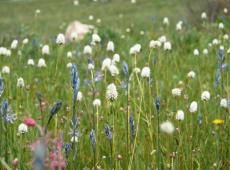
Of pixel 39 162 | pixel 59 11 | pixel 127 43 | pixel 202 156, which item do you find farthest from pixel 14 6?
pixel 39 162

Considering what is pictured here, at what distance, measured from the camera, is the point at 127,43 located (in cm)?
868

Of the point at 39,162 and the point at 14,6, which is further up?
the point at 14,6

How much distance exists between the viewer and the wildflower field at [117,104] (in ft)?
8.30

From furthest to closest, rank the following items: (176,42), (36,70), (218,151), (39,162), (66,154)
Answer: (176,42), (36,70), (218,151), (66,154), (39,162)

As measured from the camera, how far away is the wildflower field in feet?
8.30

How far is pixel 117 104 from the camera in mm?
3715

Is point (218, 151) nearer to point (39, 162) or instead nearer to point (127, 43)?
point (39, 162)

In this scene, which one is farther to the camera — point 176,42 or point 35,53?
point 176,42

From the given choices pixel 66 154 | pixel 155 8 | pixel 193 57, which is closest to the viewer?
pixel 66 154

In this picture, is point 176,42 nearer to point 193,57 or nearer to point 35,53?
point 193,57

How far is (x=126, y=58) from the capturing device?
24.4 ft

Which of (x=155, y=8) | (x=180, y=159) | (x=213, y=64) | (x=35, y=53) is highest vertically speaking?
(x=155, y=8)

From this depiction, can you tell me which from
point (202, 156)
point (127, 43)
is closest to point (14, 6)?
point (127, 43)

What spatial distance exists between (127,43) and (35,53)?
1.63 m
